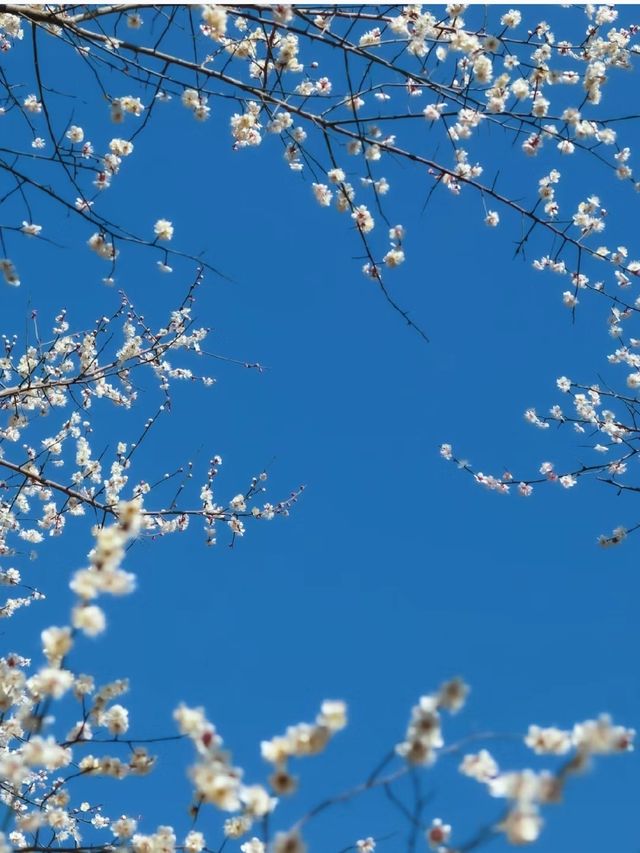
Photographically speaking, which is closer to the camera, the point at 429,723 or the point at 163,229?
the point at 429,723

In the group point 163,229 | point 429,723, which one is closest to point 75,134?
point 163,229

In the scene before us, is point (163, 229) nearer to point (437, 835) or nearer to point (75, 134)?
point (75, 134)

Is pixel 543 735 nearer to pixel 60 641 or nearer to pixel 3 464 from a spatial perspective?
pixel 60 641

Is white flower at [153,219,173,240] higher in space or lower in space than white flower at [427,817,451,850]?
higher

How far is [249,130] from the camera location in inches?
178

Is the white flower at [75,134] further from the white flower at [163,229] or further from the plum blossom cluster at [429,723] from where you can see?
the plum blossom cluster at [429,723]

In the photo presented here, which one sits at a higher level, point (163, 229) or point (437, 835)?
point (163, 229)

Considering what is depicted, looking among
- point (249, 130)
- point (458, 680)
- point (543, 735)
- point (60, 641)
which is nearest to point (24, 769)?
point (60, 641)

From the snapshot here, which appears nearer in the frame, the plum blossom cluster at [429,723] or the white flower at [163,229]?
the plum blossom cluster at [429,723]

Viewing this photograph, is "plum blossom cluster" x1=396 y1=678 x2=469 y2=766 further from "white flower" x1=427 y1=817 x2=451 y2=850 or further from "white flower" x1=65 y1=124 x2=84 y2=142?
"white flower" x1=65 y1=124 x2=84 y2=142

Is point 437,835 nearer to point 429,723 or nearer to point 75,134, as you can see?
point 429,723

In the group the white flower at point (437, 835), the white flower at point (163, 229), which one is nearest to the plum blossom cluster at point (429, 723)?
the white flower at point (437, 835)

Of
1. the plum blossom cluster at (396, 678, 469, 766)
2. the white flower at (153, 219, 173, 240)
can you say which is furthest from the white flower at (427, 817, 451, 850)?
the white flower at (153, 219, 173, 240)

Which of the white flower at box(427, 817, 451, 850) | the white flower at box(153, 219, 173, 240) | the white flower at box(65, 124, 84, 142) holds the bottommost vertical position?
the white flower at box(427, 817, 451, 850)
